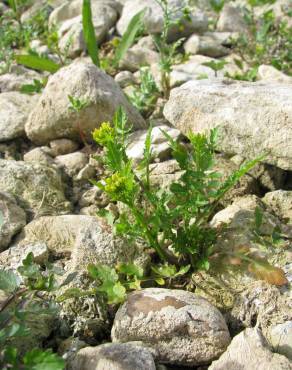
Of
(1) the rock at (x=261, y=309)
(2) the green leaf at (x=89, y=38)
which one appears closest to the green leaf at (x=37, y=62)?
(2) the green leaf at (x=89, y=38)

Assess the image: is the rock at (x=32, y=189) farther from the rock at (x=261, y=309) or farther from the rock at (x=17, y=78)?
the rock at (x=17, y=78)

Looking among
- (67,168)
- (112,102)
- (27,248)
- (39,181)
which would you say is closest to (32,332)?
(27,248)

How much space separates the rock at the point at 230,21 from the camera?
568 centimetres

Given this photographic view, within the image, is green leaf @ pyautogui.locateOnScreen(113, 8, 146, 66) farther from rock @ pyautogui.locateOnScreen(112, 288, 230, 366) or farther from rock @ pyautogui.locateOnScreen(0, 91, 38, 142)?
rock @ pyautogui.locateOnScreen(112, 288, 230, 366)

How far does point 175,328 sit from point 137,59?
134 inches

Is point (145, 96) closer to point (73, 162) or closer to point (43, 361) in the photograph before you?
point (73, 162)

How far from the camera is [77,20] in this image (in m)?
5.56

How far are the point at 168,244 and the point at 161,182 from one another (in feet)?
1.64

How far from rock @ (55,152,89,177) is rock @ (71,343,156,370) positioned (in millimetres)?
1686

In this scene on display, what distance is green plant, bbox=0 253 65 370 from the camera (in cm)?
181

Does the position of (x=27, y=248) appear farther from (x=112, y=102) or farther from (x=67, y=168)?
(x=112, y=102)

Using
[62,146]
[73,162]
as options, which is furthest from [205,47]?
[73,162]

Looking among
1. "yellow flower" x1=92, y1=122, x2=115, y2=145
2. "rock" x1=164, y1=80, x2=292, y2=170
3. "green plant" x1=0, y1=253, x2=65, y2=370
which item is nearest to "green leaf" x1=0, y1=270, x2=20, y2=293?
"green plant" x1=0, y1=253, x2=65, y2=370

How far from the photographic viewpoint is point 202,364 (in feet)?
7.29
